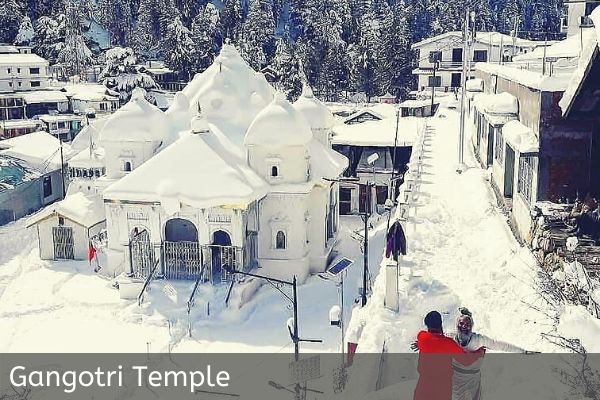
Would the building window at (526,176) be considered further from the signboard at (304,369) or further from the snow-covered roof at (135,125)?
the snow-covered roof at (135,125)

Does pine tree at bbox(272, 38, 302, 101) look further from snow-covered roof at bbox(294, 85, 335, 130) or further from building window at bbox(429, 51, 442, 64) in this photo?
snow-covered roof at bbox(294, 85, 335, 130)

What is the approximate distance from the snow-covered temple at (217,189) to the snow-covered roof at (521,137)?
9.37m

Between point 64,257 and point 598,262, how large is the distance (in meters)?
20.7

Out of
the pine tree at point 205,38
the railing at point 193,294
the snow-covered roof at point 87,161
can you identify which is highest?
the pine tree at point 205,38

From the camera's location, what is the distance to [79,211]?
26328 millimetres

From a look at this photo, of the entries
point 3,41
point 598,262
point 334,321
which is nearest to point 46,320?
point 334,321

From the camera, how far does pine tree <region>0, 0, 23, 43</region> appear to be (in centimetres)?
7381

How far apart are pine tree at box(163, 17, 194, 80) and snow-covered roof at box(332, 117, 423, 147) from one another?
33.7m

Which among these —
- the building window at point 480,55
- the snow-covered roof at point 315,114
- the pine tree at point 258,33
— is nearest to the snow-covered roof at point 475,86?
the snow-covered roof at point 315,114

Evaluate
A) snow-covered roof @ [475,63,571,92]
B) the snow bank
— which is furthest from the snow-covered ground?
the snow bank

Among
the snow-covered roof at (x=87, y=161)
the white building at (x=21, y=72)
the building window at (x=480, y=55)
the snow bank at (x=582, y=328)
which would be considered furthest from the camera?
the white building at (x=21, y=72)

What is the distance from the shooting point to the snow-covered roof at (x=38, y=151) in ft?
Answer: 121

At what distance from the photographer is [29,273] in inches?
963

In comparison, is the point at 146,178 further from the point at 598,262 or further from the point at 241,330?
the point at 598,262
